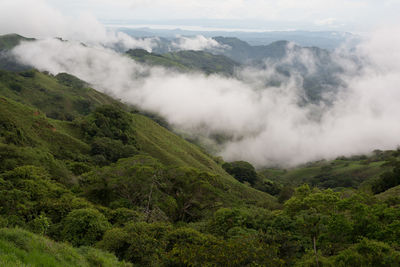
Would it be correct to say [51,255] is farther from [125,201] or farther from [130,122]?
[130,122]

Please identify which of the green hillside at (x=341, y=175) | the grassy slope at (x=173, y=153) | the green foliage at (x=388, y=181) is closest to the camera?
the green foliage at (x=388, y=181)

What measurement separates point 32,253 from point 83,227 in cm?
1189

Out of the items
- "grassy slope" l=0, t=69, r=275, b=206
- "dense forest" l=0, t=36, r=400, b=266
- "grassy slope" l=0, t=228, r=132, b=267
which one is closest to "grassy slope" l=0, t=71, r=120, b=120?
"grassy slope" l=0, t=69, r=275, b=206

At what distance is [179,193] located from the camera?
40656 millimetres

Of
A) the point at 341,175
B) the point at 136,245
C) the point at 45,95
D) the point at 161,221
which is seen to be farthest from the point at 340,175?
the point at 136,245

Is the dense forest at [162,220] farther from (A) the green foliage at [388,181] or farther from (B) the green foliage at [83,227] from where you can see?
(A) the green foliage at [388,181]

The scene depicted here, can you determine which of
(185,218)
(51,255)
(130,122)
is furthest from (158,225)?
(130,122)

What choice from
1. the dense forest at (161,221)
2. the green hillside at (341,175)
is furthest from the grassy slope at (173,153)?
the green hillside at (341,175)

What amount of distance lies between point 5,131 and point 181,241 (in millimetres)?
47382

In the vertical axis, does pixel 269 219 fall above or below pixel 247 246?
below

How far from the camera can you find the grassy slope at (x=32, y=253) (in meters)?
11.0

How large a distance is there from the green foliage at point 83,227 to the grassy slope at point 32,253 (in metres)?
7.73

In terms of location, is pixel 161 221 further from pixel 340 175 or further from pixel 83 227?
pixel 340 175

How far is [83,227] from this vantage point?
76.2 ft
